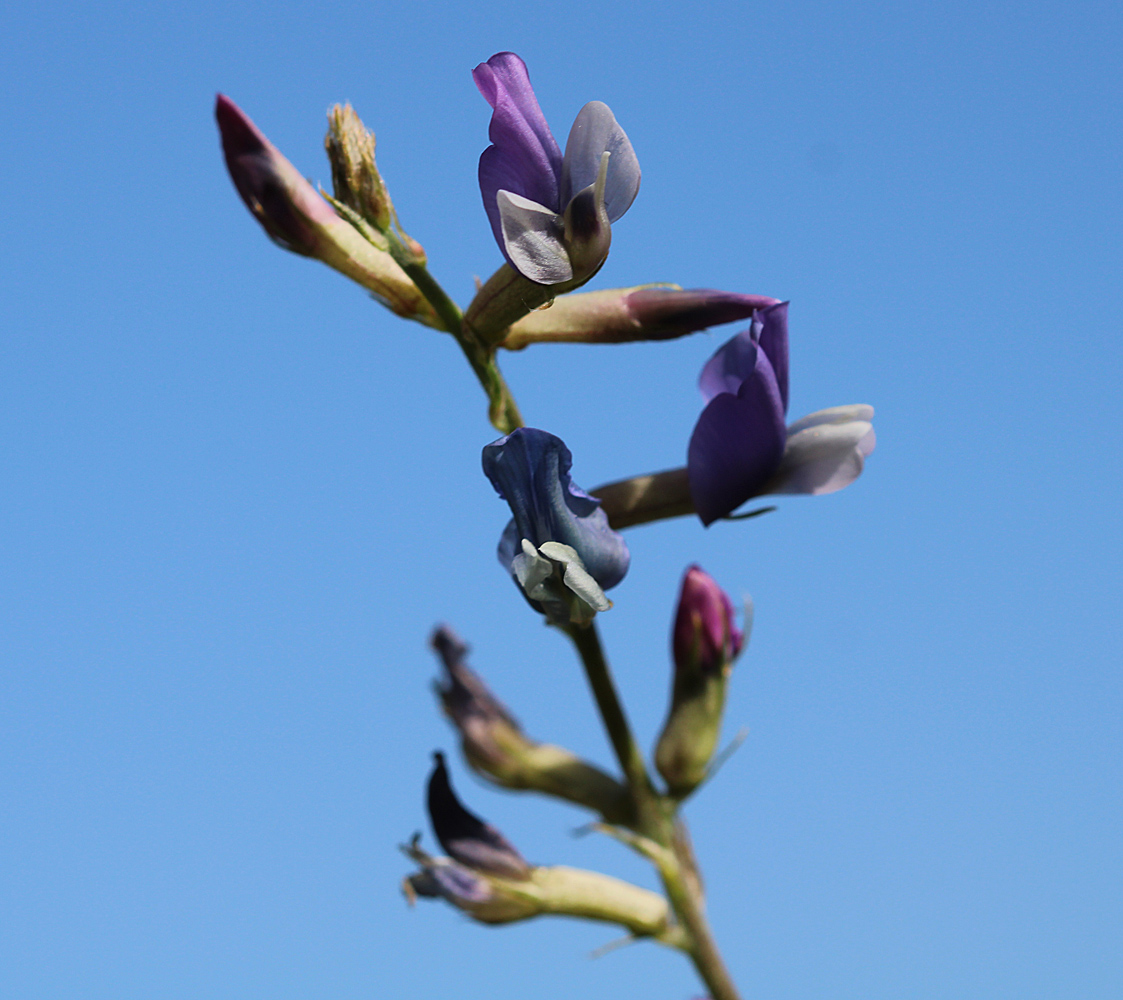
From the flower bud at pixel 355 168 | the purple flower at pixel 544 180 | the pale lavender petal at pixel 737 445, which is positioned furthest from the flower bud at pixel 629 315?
the flower bud at pixel 355 168

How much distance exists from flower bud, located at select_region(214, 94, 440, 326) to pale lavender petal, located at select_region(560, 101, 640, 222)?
18.0 inches

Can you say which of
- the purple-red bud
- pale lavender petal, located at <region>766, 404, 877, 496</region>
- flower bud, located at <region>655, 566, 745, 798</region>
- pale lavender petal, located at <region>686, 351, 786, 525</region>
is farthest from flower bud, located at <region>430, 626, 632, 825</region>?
pale lavender petal, located at <region>766, 404, 877, 496</region>

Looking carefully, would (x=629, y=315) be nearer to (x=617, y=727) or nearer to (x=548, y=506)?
(x=548, y=506)

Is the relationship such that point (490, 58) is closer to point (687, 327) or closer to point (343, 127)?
point (343, 127)

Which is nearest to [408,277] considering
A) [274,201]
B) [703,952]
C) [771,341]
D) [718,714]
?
[274,201]

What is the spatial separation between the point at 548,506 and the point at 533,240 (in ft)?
1.77

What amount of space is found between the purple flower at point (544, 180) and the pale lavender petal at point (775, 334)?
1.42 feet

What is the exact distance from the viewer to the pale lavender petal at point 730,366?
262 centimetres

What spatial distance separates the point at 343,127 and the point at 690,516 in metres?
1.20

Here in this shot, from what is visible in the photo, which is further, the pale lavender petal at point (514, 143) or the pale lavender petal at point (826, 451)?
the pale lavender petal at point (826, 451)

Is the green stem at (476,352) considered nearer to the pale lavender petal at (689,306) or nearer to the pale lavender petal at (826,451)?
the pale lavender petal at (689,306)

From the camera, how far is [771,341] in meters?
2.61

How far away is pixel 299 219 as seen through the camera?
2.61 m

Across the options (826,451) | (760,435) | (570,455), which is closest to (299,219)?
(570,455)
